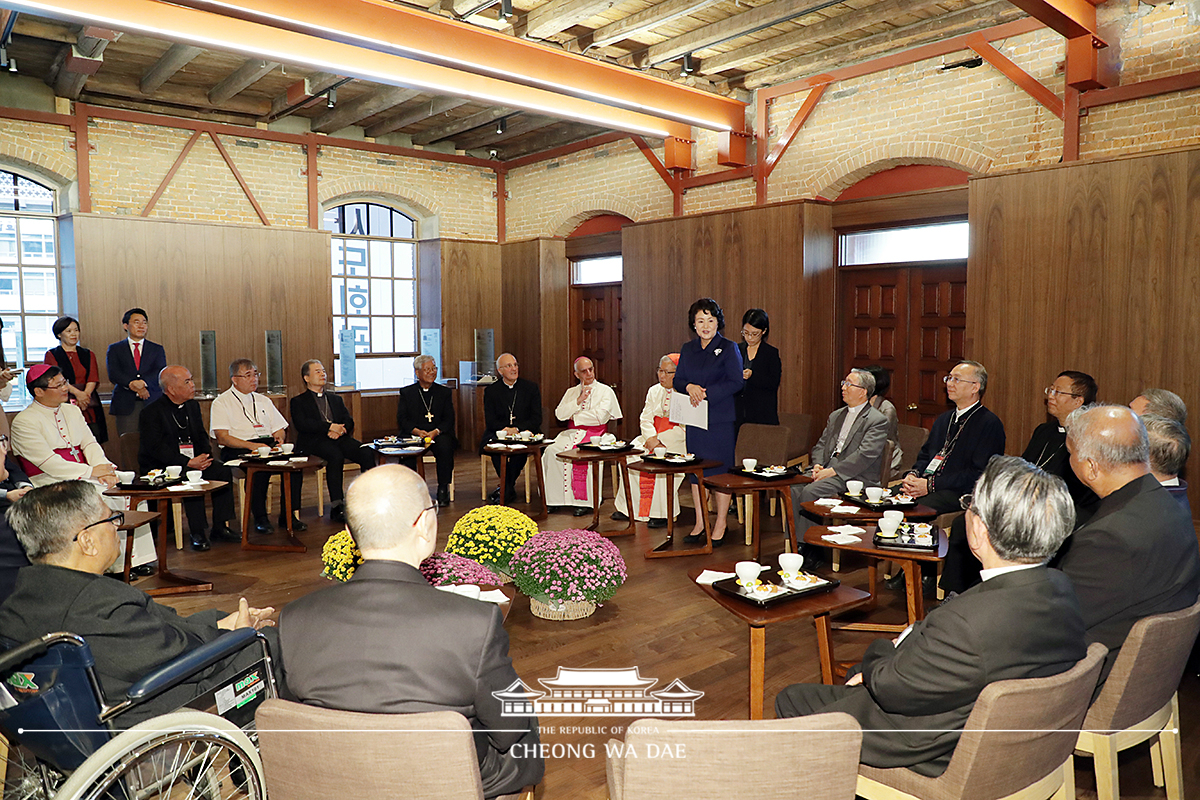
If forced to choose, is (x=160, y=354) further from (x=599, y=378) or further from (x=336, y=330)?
(x=599, y=378)

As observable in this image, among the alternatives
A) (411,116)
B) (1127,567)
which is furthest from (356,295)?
(1127,567)

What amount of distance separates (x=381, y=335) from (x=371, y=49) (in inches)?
235

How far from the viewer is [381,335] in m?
10.8

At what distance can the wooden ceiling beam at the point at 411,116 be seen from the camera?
8812 millimetres

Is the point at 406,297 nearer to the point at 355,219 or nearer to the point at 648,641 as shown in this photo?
the point at 355,219

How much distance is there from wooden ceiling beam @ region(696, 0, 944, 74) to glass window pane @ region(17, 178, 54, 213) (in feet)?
21.5

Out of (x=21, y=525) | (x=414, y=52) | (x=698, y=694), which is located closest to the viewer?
(x=21, y=525)

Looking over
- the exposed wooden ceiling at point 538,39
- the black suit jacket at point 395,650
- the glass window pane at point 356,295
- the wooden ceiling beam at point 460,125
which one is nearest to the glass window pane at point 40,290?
the exposed wooden ceiling at point 538,39

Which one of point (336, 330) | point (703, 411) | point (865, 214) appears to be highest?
point (865, 214)

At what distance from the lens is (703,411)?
6.02 meters

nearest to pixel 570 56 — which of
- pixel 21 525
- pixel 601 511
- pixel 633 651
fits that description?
pixel 601 511

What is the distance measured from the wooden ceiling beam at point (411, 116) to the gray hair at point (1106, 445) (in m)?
7.24

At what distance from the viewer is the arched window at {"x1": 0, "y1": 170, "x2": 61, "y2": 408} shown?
8234 mm

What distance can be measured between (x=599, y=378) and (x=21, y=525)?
325 inches
